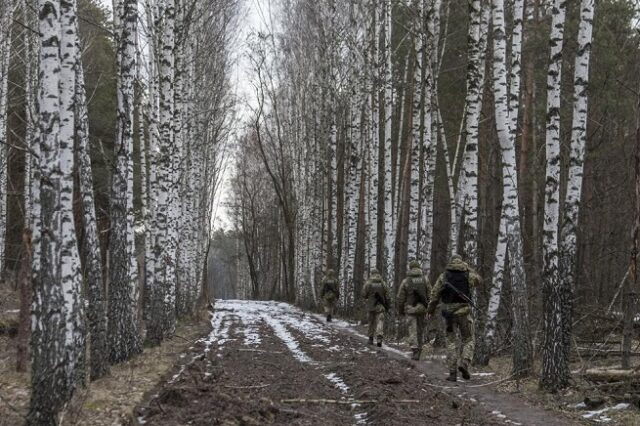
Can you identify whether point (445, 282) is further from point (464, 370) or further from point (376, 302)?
point (376, 302)

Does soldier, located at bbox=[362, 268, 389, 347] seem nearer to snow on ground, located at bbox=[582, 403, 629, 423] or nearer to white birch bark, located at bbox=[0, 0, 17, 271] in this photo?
snow on ground, located at bbox=[582, 403, 629, 423]

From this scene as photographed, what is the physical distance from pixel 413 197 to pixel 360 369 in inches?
319

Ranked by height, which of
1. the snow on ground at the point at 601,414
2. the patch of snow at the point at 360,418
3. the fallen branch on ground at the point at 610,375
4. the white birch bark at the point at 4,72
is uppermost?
the white birch bark at the point at 4,72

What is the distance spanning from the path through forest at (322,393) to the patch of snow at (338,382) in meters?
0.02

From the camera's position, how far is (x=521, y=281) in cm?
1070

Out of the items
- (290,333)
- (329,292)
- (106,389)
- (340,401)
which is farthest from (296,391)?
(329,292)

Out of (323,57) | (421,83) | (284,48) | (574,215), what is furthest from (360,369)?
(284,48)

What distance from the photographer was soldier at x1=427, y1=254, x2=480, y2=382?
428 inches

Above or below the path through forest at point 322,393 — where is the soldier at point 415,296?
above

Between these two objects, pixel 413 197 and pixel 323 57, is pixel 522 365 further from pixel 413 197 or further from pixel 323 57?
pixel 323 57

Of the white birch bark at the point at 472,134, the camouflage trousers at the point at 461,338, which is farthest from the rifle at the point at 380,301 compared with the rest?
the camouflage trousers at the point at 461,338

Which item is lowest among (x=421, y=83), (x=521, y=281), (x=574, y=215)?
(x=521, y=281)

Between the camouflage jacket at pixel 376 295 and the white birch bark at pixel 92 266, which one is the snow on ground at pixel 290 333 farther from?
the white birch bark at pixel 92 266

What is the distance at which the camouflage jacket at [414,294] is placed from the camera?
46.1 feet
